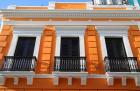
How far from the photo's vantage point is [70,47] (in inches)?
492

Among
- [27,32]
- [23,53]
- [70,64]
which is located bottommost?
[70,64]

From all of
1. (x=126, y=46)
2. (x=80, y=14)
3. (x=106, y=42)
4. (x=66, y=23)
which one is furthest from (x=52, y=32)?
(x=126, y=46)

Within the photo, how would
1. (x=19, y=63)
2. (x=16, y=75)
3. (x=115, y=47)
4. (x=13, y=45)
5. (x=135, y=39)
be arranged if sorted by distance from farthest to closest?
(x=135, y=39) < (x=115, y=47) < (x=13, y=45) < (x=19, y=63) < (x=16, y=75)

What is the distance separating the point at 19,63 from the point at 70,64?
2199 mm

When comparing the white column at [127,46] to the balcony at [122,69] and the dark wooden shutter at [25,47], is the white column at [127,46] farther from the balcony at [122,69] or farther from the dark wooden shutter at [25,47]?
the dark wooden shutter at [25,47]

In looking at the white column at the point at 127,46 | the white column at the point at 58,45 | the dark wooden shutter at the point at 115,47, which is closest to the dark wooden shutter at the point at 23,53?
the white column at the point at 58,45

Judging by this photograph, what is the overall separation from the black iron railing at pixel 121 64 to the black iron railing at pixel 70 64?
1.05 m

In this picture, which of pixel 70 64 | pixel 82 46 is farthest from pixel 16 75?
pixel 82 46

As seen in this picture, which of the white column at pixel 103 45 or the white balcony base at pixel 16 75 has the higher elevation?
the white column at pixel 103 45

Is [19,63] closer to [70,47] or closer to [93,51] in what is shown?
[70,47]

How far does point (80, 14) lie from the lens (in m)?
13.8

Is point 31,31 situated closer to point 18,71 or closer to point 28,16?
point 28,16

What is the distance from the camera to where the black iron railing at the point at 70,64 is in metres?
11.2

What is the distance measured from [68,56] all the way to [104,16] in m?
3.46
